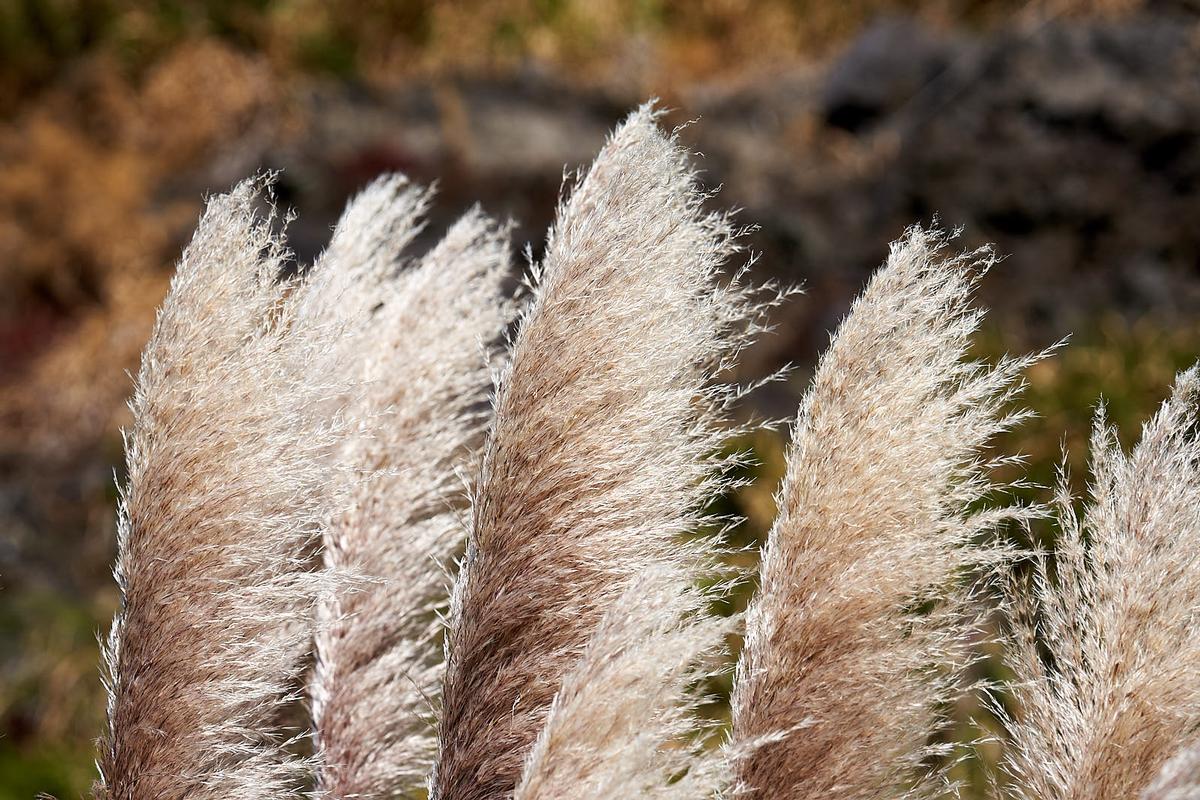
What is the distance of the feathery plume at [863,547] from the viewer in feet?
4.48

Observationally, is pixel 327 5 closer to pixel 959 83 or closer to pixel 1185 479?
pixel 959 83

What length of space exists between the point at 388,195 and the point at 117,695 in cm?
97

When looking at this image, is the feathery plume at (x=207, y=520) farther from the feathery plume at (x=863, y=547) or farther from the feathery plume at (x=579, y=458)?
the feathery plume at (x=863, y=547)

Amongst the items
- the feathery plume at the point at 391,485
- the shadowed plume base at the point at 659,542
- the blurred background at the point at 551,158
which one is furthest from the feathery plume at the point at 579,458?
the blurred background at the point at 551,158

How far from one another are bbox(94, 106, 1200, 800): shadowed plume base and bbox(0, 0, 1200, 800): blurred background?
99.2 inches

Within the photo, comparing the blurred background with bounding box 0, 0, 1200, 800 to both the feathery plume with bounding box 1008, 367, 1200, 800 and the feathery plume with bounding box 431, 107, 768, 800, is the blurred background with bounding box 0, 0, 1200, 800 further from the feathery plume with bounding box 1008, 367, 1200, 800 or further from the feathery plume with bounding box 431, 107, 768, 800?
the feathery plume with bounding box 431, 107, 768, 800

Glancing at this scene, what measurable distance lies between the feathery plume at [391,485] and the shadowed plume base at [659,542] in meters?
0.26

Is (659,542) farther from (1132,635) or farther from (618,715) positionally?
(1132,635)

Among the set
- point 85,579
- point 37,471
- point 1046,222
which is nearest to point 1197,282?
point 1046,222

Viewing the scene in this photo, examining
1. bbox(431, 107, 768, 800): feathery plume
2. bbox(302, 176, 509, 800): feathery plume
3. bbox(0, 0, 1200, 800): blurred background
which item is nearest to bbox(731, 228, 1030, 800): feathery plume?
bbox(431, 107, 768, 800): feathery plume

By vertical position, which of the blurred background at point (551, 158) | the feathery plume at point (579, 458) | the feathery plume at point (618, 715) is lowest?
the feathery plume at point (618, 715)

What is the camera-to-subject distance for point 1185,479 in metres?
1.35

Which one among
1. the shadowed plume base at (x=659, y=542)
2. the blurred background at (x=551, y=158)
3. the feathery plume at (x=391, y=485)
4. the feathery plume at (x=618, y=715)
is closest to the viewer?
the feathery plume at (x=618, y=715)

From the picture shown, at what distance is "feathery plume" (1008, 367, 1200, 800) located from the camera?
1.32m
